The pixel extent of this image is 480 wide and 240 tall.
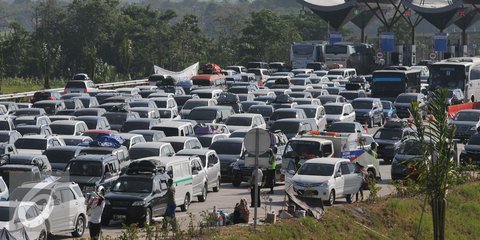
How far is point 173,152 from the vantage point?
38188 millimetres

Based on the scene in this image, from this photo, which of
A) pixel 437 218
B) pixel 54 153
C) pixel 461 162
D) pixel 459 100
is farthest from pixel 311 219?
pixel 459 100

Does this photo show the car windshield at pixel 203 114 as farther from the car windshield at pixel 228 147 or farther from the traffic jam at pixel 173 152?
the car windshield at pixel 228 147

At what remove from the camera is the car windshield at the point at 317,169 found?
3437 centimetres

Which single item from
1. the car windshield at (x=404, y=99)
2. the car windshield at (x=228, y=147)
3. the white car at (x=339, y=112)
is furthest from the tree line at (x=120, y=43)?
the car windshield at (x=228, y=147)

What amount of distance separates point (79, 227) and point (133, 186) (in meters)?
2.90

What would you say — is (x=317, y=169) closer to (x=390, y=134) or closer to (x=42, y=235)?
(x=42, y=235)

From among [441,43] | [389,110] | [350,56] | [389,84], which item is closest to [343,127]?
[389,110]

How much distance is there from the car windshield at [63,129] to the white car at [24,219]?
741 inches

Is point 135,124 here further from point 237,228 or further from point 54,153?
point 237,228

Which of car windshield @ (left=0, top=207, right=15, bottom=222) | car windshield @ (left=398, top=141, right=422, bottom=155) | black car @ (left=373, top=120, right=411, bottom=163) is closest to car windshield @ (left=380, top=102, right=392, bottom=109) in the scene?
black car @ (left=373, top=120, right=411, bottom=163)

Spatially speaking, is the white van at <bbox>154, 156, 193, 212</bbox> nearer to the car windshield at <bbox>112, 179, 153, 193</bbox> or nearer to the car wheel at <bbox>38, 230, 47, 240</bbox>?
the car windshield at <bbox>112, 179, 153, 193</bbox>

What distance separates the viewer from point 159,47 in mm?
113312

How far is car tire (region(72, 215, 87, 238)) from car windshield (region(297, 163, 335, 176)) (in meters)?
8.79

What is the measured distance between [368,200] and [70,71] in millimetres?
77929
